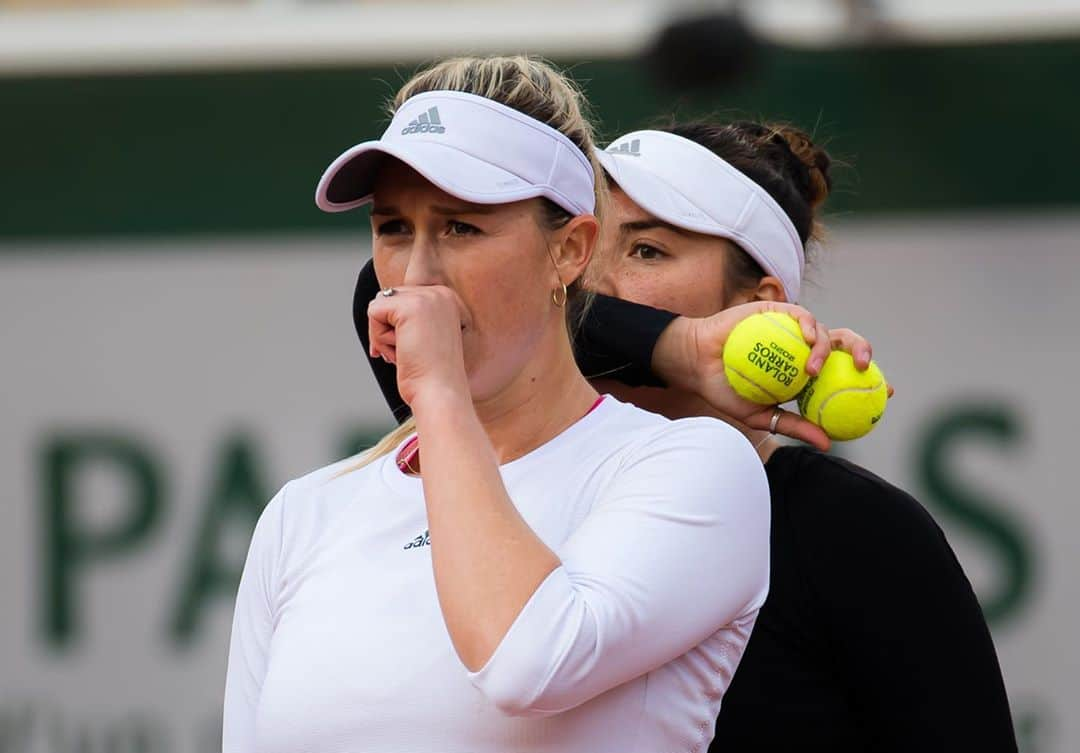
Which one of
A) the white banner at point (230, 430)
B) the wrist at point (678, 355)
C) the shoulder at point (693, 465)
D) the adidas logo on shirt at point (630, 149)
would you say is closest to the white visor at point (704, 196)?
the adidas logo on shirt at point (630, 149)

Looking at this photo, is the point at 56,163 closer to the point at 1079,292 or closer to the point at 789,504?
the point at 1079,292

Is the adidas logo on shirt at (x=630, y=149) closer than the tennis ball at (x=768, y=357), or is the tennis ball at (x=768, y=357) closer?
the tennis ball at (x=768, y=357)

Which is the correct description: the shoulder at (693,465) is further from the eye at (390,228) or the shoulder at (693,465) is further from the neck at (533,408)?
the eye at (390,228)

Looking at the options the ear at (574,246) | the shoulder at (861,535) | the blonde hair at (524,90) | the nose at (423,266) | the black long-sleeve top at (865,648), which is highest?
the blonde hair at (524,90)

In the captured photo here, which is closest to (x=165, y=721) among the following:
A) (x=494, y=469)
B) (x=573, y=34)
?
(x=573, y=34)

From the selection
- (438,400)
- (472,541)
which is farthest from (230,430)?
(472,541)

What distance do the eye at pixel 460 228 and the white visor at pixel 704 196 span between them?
2.13 ft

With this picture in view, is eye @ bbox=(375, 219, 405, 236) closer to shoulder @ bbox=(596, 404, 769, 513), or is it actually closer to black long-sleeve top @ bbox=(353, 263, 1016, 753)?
shoulder @ bbox=(596, 404, 769, 513)

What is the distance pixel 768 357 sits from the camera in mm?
2143

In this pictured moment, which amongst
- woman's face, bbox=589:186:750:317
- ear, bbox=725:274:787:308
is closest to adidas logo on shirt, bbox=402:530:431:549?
woman's face, bbox=589:186:750:317

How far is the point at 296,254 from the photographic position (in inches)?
206

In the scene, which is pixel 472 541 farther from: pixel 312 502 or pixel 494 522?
pixel 312 502

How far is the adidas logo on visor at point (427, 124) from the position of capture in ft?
5.96

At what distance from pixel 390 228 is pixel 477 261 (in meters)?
0.13
